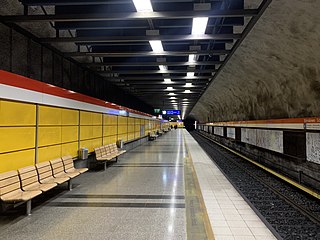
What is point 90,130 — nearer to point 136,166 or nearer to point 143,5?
point 136,166

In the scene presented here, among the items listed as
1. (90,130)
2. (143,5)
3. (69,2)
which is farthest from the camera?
(90,130)

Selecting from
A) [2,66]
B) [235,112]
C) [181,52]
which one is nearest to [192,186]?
[181,52]

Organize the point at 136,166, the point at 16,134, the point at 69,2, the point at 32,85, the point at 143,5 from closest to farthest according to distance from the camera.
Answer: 1. the point at 143,5
2. the point at 16,134
3. the point at 69,2
4. the point at 32,85
5. the point at 136,166

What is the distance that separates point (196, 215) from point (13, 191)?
111 inches

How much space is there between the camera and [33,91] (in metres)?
4.89

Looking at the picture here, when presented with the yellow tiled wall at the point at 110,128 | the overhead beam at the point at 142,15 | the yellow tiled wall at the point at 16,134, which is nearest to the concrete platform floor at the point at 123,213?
the yellow tiled wall at the point at 16,134

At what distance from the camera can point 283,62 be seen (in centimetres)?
600

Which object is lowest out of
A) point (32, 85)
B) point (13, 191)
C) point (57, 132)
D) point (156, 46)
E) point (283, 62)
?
point (13, 191)

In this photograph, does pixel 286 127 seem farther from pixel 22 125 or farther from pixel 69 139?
pixel 22 125

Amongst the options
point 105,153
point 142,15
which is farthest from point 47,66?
point 105,153

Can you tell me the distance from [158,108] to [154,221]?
31.3 metres

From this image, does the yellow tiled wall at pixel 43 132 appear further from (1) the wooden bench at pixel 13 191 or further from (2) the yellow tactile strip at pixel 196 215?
(2) the yellow tactile strip at pixel 196 215

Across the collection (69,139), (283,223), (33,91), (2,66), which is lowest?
(283,223)

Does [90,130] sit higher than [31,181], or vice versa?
[90,130]
